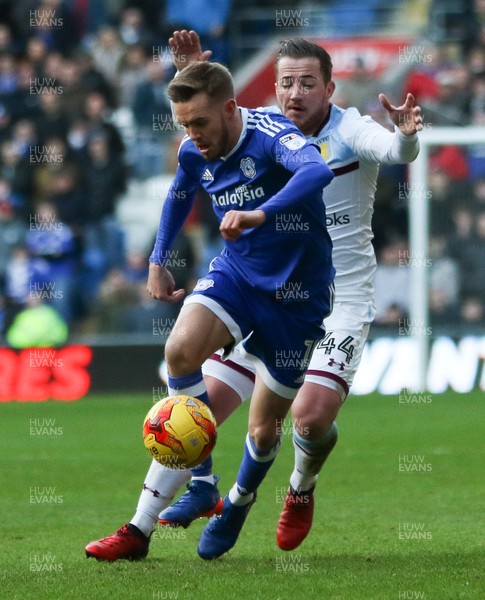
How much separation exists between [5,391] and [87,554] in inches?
388

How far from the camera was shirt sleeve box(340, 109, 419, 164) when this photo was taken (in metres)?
6.00

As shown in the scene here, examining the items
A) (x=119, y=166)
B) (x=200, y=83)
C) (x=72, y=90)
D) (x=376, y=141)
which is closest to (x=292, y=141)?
(x=200, y=83)

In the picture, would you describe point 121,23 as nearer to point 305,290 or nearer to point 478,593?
point 305,290

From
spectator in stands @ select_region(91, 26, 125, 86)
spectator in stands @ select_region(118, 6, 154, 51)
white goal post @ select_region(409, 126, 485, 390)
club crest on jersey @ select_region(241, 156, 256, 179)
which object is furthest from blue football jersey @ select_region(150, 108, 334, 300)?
spectator in stands @ select_region(118, 6, 154, 51)

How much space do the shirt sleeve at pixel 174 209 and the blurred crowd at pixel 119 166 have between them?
29.2 feet

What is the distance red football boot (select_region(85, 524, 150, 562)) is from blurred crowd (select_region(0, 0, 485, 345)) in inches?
378

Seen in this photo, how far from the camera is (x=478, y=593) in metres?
4.98

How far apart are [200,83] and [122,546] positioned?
2115mm

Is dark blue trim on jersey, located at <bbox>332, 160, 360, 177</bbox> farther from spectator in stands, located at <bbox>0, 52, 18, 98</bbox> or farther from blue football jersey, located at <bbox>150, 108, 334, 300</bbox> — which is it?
spectator in stands, located at <bbox>0, 52, 18, 98</bbox>

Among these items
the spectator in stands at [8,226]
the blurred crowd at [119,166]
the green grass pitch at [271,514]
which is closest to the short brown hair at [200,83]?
the green grass pitch at [271,514]

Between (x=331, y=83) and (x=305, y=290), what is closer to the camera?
(x=305, y=290)

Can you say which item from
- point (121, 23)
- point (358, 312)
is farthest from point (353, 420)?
point (121, 23)

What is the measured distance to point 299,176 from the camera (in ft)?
17.6

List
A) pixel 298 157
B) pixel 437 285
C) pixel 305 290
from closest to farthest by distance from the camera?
pixel 298 157, pixel 305 290, pixel 437 285
